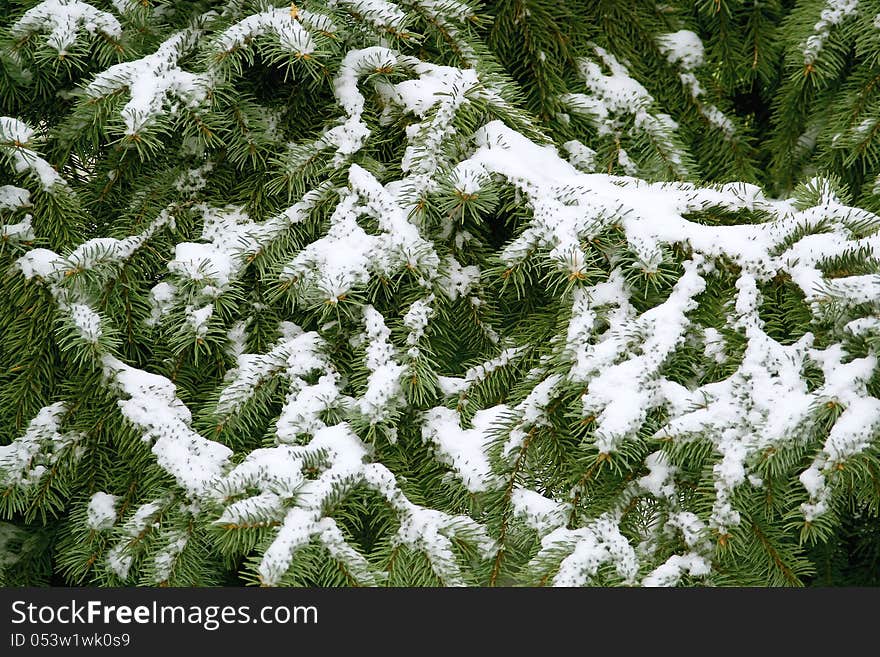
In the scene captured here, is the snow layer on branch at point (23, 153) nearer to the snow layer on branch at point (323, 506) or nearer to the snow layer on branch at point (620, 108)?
the snow layer on branch at point (323, 506)

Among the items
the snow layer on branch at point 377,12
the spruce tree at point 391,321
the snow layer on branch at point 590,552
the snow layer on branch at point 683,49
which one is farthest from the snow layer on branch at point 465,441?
the snow layer on branch at point 683,49

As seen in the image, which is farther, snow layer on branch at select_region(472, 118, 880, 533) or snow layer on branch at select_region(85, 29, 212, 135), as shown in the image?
snow layer on branch at select_region(85, 29, 212, 135)

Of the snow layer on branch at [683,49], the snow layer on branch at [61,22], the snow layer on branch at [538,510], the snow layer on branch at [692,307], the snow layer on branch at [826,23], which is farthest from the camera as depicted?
the snow layer on branch at [683,49]

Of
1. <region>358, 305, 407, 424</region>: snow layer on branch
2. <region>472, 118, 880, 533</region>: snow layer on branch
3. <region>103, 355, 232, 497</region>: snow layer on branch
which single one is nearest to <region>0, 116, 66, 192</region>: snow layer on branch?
<region>103, 355, 232, 497</region>: snow layer on branch

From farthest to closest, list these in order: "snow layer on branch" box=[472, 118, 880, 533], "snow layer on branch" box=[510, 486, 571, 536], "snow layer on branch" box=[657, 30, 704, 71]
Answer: "snow layer on branch" box=[657, 30, 704, 71] < "snow layer on branch" box=[510, 486, 571, 536] < "snow layer on branch" box=[472, 118, 880, 533]

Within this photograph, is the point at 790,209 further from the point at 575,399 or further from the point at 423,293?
the point at 423,293

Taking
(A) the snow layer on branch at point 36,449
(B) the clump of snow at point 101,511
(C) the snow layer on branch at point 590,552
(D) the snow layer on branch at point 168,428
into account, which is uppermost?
(D) the snow layer on branch at point 168,428

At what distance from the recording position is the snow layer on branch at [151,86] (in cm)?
120

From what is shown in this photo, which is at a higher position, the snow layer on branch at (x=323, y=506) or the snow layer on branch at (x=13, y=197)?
the snow layer on branch at (x=13, y=197)

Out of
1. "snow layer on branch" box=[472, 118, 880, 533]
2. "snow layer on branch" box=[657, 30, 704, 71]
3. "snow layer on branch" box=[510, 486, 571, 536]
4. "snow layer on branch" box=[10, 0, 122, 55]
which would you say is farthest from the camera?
"snow layer on branch" box=[657, 30, 704, 71]

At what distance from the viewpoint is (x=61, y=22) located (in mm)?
1259

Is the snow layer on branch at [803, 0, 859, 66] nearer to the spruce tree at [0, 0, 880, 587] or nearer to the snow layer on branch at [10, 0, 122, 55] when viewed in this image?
the spruce tree at [0, 0, 880, 587]

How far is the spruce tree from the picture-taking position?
1.07 metres

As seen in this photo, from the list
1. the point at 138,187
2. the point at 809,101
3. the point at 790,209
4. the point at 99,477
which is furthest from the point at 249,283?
the point at 809,101
